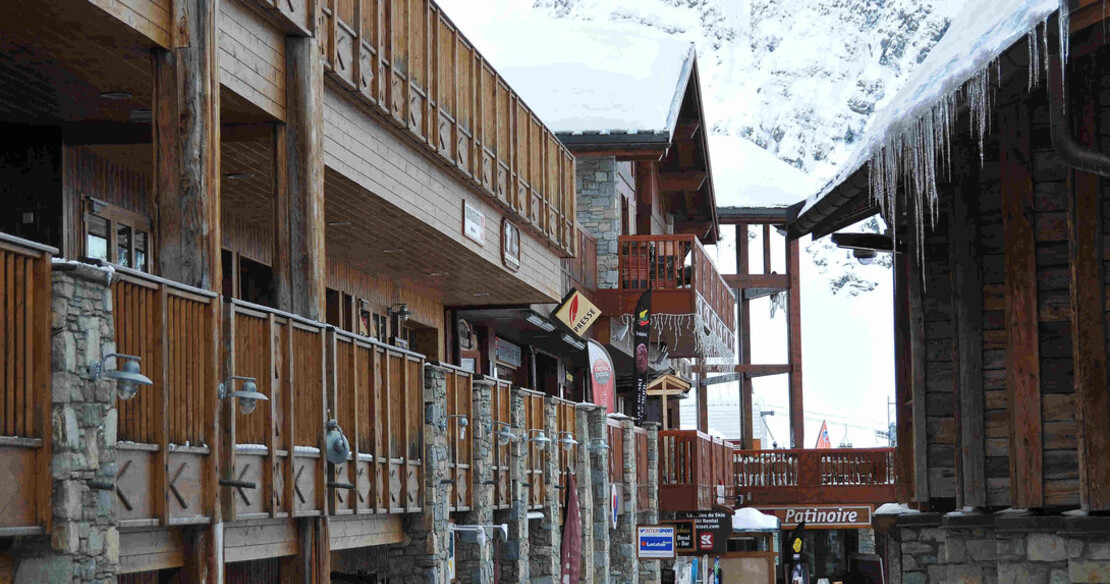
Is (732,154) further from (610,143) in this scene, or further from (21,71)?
(21,71)

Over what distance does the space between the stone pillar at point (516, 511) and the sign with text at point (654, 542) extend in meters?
7.46

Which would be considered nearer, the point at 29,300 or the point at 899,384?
the point at 29,300

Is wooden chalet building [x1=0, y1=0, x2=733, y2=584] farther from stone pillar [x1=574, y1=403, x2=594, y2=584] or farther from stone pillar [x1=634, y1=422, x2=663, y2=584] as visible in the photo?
stone pillar [x1=634, y1=422, x2=663, y2=584]

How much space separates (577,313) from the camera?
29.9 meters

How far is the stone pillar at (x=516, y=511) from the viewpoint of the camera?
64.6 feet

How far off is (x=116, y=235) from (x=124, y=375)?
6609 mm

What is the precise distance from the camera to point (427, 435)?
16141mm

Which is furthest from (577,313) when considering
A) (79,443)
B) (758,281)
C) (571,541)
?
(79,443)

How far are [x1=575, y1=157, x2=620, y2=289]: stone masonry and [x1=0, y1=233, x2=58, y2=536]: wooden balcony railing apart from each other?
84.3 ft

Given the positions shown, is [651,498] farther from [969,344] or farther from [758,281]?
[758,281]

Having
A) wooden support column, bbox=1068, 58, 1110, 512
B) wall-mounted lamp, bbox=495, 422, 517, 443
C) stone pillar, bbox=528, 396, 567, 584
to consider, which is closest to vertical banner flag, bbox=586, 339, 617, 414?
stone pillar, bbox=528, 396, 567, 584

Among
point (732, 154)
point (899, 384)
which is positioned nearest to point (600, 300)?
point (899, 384)

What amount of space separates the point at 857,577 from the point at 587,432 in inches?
920

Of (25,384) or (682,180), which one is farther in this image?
(682,180)
